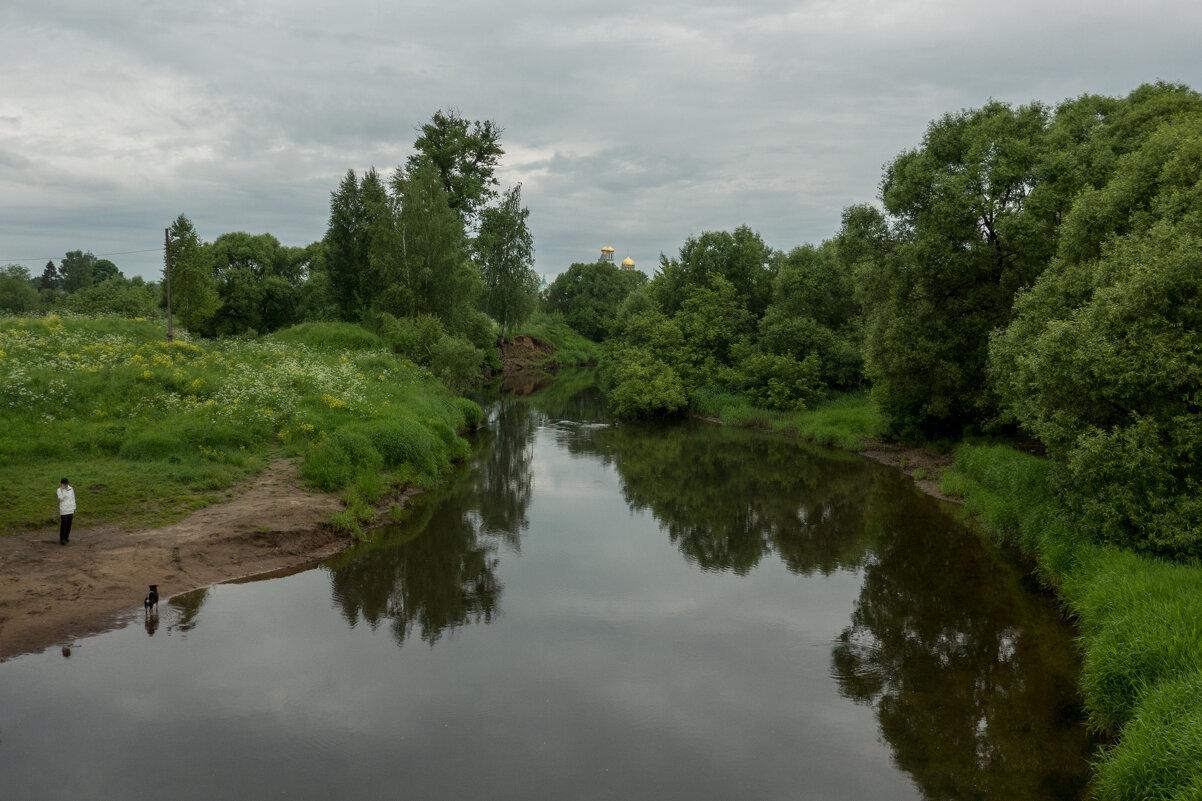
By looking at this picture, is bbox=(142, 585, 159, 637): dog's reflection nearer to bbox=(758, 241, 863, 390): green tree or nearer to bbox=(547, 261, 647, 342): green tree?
bbox=(758, 241, 863, 390): green tree

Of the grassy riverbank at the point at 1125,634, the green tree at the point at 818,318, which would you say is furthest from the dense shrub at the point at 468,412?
the grassy riverbank at the point at 1125,634

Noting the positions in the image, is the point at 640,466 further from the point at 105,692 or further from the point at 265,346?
the point at 105,692

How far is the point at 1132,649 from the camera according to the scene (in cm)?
1105

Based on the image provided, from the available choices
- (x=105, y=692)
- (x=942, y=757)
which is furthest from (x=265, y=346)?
(x=942, y=757)

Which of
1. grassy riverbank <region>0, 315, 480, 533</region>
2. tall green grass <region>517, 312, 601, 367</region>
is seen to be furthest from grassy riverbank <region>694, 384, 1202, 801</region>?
tall green grass <region>517, 312, 601, 367</region>

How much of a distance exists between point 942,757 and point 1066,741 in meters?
1.94

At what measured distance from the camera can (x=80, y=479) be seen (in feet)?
60.2

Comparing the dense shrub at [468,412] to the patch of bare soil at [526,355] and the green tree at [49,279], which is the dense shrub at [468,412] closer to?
the patch of bare soil at [526,355]

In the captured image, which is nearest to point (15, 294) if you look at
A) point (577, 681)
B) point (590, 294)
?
point (590, 294)

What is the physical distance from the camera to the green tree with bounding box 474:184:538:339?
64.0m

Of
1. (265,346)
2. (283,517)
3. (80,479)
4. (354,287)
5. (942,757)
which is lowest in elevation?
(942,757)

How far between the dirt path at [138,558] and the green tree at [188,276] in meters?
28.0

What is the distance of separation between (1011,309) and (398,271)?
32.7 metres

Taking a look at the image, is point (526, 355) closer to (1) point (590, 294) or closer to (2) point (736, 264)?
(1) point (590, 294)
